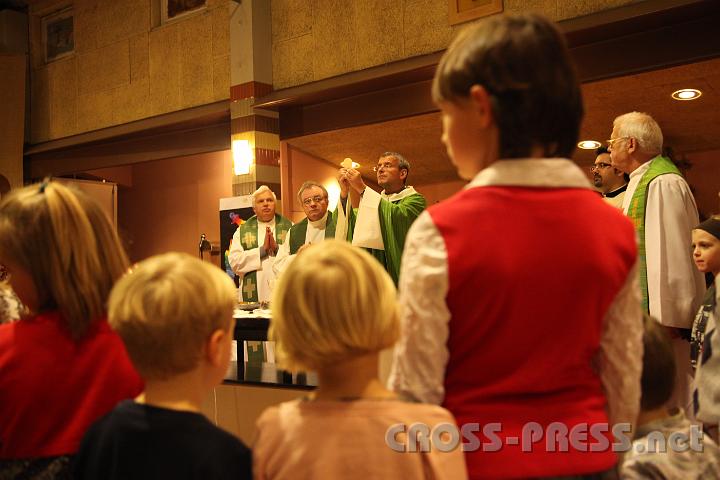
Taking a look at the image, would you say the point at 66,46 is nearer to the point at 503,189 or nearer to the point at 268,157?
the point at 268,157

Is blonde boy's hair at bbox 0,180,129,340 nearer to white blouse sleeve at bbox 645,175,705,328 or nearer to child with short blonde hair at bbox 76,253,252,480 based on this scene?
child with short blonde hair at bbox 76,253,252,480

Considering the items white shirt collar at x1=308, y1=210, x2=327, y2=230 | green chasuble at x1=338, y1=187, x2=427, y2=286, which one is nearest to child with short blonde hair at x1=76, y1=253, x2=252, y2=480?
green chasuble at x1=338, y1=187, x2=427, y2=286

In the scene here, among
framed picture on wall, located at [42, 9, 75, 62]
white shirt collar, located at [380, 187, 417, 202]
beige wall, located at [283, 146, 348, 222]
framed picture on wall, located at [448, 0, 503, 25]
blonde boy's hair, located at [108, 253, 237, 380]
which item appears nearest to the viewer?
blonde boy's hair, located at [108, 253, 237, 380]

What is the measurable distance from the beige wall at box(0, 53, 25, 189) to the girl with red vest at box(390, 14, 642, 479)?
9.83 metres

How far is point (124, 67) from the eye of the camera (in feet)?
29.2

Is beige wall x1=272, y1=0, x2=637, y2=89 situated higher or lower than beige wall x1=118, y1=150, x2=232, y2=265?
higher

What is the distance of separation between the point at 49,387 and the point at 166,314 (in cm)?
37

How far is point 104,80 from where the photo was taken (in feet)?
29.9

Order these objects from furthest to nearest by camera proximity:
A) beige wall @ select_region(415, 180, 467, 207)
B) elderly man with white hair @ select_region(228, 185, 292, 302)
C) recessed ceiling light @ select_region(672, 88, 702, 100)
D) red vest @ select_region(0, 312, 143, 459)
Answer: beige wall @ select_region(415, 180, 467, 207)
elderly man with white hair @ select_region(228, 185, 292, 302)
recessed ceiling light @ select_region(672, 88, 702, 100)
red vest @ select_region(0, 312, 143, 459)

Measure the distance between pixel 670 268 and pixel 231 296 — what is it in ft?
10.7

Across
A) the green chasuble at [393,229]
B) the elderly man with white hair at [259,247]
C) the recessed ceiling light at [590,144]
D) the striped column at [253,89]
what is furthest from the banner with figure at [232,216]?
the recessed ceiling light at [590,144]

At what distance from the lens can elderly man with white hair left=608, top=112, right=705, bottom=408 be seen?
385 cm

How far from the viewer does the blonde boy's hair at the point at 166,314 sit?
1.17m

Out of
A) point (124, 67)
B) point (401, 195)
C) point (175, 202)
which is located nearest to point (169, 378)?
point (401, 195)
